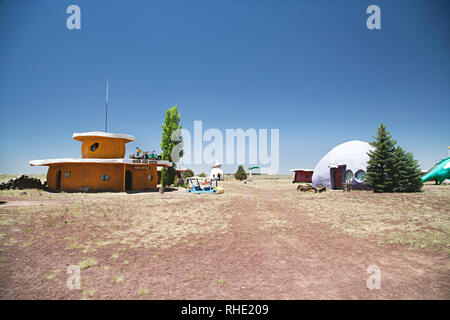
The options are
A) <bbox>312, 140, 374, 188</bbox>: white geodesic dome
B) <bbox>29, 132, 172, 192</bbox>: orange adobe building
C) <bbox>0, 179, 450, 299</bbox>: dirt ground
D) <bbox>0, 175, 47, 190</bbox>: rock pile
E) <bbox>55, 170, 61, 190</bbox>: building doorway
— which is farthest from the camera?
<bbox>55, 170, 61, 190</bbox>: building doorway

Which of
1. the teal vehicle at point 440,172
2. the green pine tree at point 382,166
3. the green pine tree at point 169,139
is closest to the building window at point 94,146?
the green pine tree at point 169,139

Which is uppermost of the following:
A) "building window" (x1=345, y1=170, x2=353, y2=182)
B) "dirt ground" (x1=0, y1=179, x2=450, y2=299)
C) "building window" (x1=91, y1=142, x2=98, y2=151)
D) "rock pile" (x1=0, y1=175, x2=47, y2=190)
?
"building window" (x1=91, y1=142, x2=98, y2=151)

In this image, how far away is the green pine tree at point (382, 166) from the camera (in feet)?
52.5

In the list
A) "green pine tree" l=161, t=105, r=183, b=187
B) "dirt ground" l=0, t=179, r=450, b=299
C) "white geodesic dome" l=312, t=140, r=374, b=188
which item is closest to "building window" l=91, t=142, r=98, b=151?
"green pine tree" l=161, t=105, r=183, b=187

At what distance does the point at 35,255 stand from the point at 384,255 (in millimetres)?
9107

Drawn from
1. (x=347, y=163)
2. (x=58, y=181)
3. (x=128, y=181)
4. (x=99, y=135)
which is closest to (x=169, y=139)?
(x=128, y=181)

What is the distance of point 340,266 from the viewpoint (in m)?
4.82

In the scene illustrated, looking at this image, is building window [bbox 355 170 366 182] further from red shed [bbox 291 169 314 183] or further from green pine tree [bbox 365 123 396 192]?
red shed [bbox 291 169 314 183]

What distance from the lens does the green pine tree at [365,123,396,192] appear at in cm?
1600

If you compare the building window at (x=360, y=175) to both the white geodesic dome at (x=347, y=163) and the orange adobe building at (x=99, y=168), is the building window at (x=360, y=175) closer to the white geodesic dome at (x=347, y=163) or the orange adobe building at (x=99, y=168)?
the white geodesic dome at (x=347, y=163)

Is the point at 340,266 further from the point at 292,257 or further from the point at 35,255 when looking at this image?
the point at 35,255

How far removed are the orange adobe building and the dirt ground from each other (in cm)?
1033

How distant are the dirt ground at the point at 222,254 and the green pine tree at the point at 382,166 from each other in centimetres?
679

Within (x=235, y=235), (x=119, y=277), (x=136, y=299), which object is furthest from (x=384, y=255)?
(x=119, y=277)
